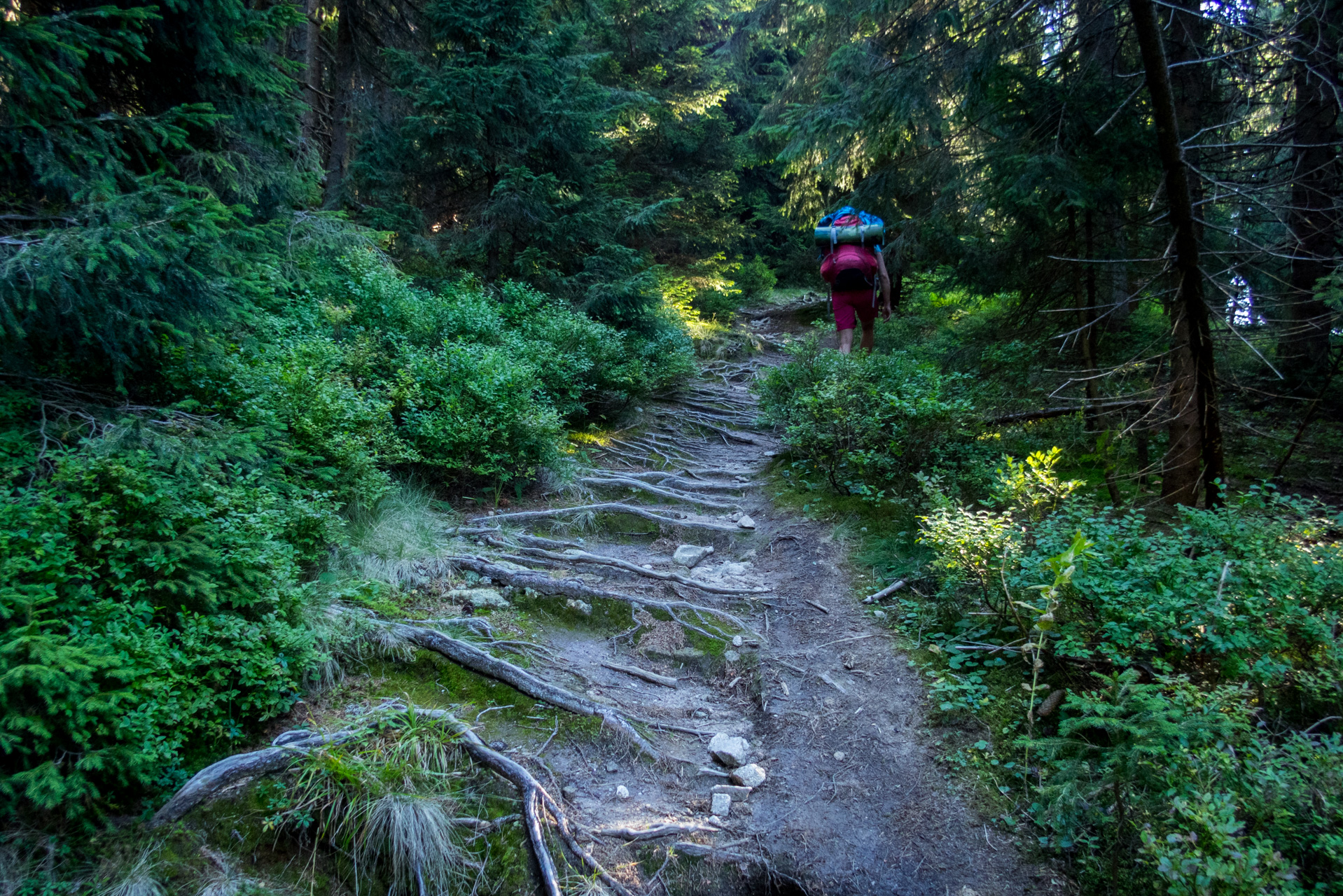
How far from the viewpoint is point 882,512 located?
6.16m

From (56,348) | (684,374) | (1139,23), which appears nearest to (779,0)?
(684,374)

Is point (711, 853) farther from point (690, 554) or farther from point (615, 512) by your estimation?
point (615, 512)

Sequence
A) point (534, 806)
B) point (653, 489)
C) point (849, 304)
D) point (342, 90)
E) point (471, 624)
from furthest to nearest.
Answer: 1. point (342, 90)
2. point (849, 304)
3. point (653, 489)
4. point (471, 624)
5. point (534, 806)

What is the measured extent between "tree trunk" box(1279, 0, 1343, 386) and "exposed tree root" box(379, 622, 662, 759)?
16.9ft

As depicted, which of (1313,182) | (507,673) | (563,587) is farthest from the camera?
(1313,182)

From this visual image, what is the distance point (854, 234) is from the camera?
948 centimetres

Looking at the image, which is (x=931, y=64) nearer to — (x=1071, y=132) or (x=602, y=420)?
(x=1071, y=132)

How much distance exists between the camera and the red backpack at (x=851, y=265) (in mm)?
9445

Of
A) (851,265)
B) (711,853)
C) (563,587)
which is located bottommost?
(711,853)

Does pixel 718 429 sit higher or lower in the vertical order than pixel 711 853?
higher

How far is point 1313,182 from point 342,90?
Answer: 14077 millimetres

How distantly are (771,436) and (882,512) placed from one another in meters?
3.93

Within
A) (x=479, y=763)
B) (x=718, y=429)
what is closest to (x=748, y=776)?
(x=479, y=763)

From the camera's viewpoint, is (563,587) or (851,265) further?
(851,265)
